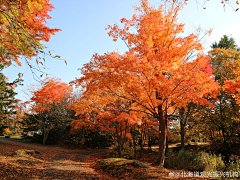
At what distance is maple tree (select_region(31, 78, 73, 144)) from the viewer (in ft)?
55.8

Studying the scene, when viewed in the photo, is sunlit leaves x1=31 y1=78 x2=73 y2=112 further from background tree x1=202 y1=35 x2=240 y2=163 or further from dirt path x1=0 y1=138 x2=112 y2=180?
background tree x1=202 y1=35 x2=240 y2=163

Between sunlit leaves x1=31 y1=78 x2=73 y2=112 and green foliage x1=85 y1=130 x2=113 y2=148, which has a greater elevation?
sunlit leaves x1=31 y1=78 x2=73 y2=112

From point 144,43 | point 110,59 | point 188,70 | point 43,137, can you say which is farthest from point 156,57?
point 43,137

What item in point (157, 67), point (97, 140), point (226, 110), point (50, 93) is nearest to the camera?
point (157, 67)

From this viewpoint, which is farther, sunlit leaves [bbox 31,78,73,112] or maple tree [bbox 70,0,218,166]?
sunlit leaves [bbox 31,78,73,112]

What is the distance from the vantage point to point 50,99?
17.6m

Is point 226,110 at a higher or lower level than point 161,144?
higher

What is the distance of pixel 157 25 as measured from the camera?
692 centimetres

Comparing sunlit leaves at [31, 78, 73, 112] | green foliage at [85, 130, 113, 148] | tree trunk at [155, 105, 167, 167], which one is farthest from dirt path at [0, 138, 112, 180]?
green foliage at [85, 130, 113, 148]

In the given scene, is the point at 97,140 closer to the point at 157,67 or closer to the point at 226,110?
the point at 226,110

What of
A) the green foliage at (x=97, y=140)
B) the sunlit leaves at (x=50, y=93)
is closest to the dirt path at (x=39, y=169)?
the sunlit leaves at (x=50, y=93)

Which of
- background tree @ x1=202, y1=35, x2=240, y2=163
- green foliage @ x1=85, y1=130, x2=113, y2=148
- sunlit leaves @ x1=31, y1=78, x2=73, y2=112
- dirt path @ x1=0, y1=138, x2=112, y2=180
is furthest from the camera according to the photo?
green foliage @ x1=85, y1=130, x2=113, y2=148

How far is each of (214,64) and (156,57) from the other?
31.8ft

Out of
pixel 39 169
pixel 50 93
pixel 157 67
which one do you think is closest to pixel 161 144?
pixel 157 67
